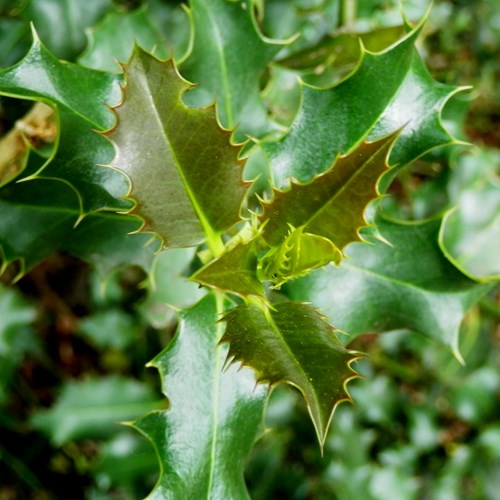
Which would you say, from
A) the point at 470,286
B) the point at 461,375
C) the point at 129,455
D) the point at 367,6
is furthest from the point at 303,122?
the point at 461,375

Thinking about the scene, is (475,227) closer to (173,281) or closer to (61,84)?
(173,281)

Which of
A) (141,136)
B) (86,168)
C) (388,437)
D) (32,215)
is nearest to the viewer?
(141,136)

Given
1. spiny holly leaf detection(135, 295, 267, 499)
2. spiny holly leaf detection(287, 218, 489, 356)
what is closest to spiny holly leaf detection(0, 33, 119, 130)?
spiny holly leaf detection(135, 295, 267, 499)

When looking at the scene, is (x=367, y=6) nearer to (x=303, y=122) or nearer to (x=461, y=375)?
(x=303, y=122)

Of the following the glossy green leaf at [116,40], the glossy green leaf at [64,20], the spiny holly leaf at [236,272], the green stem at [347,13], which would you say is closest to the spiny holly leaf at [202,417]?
the spiny holly leaf at [236,272]

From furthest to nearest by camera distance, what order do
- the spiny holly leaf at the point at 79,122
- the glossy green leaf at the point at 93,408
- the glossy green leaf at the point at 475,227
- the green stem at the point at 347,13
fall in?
the glossy green leaf at the point at 93,408 < the glossy green leaf at the point at 475,227 < the green stem at the point at 347,13 < the spiny holly leaf at the point at 79,122

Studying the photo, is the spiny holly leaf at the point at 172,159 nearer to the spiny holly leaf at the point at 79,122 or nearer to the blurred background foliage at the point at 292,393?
the spiny holly leaf at the point at 79,122

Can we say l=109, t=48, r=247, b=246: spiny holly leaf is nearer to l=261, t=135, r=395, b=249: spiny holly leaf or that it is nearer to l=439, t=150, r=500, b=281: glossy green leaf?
l=261, t=135, r=395, b=249: spiny holly leaf
